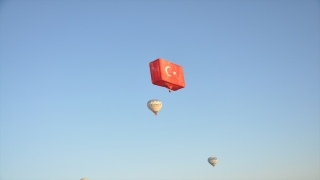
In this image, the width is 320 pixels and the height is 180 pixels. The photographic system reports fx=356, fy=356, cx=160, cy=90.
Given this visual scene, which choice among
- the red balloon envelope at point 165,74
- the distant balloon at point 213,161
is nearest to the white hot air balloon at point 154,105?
the red balloon envelope at point 165,74

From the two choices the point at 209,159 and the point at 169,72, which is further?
the point at 209,159

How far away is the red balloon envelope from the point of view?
27.5m

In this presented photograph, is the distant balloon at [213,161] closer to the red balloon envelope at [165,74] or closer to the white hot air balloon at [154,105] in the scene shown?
the white hot air balloon at [154,105]

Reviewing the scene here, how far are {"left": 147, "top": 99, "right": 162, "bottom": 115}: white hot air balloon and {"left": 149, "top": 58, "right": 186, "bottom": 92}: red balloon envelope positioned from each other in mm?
16138

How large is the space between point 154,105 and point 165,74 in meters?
18.0

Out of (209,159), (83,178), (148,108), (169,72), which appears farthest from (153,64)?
(83,178)

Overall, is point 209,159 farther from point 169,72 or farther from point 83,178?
point 169,72

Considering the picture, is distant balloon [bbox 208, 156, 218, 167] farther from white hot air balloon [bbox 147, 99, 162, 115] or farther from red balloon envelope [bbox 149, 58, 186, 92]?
red balloon envelope [bbox 149, 58, 186, 92]

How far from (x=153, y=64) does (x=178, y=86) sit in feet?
9.63

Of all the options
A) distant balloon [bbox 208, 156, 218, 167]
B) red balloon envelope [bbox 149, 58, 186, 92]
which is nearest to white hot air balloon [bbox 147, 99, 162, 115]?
red balloon envelope [bbox 149, 58, 186, 92]

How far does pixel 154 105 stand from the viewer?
45375 millimetres

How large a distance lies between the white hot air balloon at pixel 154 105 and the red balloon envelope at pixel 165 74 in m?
16.1

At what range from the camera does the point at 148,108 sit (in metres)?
45.8

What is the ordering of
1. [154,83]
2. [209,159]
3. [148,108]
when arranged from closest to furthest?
1. [154,83]
2. [148,108]
3. [209,159]
